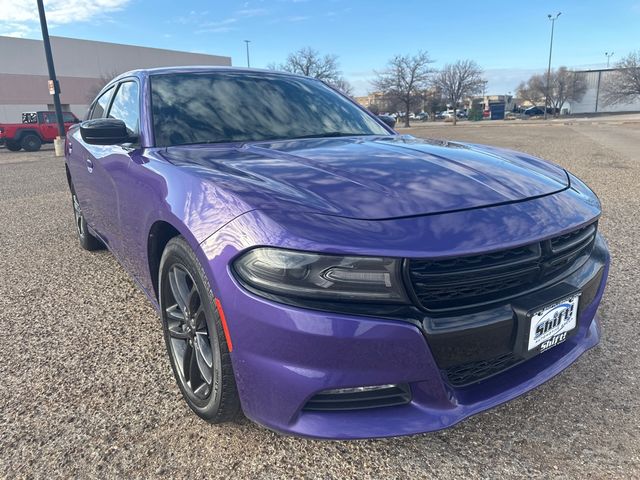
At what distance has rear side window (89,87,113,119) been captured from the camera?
12.2 feet

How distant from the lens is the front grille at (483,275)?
4.85 feet

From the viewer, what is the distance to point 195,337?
6.42 feet

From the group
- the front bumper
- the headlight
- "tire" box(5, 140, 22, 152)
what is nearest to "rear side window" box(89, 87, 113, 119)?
the front bumper

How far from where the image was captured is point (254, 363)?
1.53 m

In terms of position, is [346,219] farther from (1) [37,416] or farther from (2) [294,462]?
(1) [37,416]

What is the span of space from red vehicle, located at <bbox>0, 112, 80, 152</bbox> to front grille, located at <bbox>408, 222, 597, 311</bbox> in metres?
21.3

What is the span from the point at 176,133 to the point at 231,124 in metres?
0.30

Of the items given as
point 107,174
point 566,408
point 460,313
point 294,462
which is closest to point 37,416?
point 294,462

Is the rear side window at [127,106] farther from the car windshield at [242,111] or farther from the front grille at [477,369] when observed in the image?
the front grille at [477,369]

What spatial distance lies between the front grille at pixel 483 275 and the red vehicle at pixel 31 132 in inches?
838

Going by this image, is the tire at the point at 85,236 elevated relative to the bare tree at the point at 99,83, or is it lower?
lower

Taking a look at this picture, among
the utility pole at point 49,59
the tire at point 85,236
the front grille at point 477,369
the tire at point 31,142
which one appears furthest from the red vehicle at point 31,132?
the front grille at point 477,369

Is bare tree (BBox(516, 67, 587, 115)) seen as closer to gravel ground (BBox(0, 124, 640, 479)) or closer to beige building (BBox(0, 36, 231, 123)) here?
beige building (BBox(0, 36, 231, 123))

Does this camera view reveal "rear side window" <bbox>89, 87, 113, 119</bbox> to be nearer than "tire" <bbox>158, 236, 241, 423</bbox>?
No
